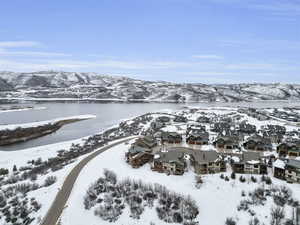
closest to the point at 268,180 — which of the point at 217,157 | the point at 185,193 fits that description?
the point at 217,157

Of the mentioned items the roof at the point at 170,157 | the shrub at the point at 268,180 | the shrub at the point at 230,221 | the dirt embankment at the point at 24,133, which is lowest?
the dirt embankment at the point at 24,133

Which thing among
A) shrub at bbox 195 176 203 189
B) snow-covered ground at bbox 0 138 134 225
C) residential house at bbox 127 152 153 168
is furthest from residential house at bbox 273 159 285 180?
snow-covered ground at bbox 0 138 134 225

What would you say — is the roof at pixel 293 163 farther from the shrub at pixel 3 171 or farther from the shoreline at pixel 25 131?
the shoreline at pixel 25 131

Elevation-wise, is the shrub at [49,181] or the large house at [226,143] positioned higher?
the large house at [226,143]

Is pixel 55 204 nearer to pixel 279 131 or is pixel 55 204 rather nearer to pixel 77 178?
pixel 77 178

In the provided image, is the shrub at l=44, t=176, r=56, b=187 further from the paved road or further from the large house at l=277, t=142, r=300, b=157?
the large house at l=277, t=142, r=300, b=157

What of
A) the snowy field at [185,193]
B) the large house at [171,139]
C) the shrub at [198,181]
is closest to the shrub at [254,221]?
the snowy field at [185,193]

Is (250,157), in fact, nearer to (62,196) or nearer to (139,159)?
(139,159)
